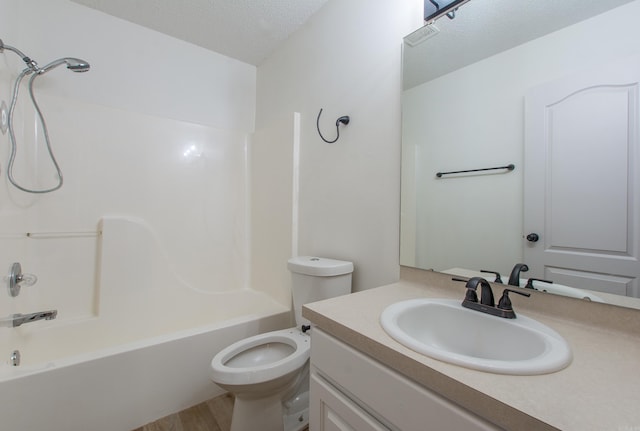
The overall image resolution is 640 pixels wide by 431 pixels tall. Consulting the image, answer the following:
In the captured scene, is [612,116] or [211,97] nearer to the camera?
[612,116]

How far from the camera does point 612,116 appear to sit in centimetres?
77

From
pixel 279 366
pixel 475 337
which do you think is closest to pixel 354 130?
pixel 475 337

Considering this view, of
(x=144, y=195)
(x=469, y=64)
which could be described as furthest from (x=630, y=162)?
(x=144, y=195)

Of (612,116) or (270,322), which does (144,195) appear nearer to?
(270,322)

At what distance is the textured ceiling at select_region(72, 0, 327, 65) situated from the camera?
173 centimetres

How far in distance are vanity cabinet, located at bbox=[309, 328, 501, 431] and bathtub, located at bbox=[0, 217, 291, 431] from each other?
1008mm

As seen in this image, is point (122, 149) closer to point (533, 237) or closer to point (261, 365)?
point (261, 365)

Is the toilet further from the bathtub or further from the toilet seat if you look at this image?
the bathtub

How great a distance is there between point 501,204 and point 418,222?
13.0 inches

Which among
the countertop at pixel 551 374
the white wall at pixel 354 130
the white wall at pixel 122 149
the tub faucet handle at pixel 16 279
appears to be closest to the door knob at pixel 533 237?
the countertop at pixel 551 374

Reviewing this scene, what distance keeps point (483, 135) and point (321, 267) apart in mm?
914

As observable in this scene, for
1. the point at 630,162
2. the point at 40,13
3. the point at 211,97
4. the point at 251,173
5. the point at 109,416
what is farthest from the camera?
the point at 251,173

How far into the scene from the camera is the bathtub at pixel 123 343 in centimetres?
122

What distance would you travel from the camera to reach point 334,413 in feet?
2.56
